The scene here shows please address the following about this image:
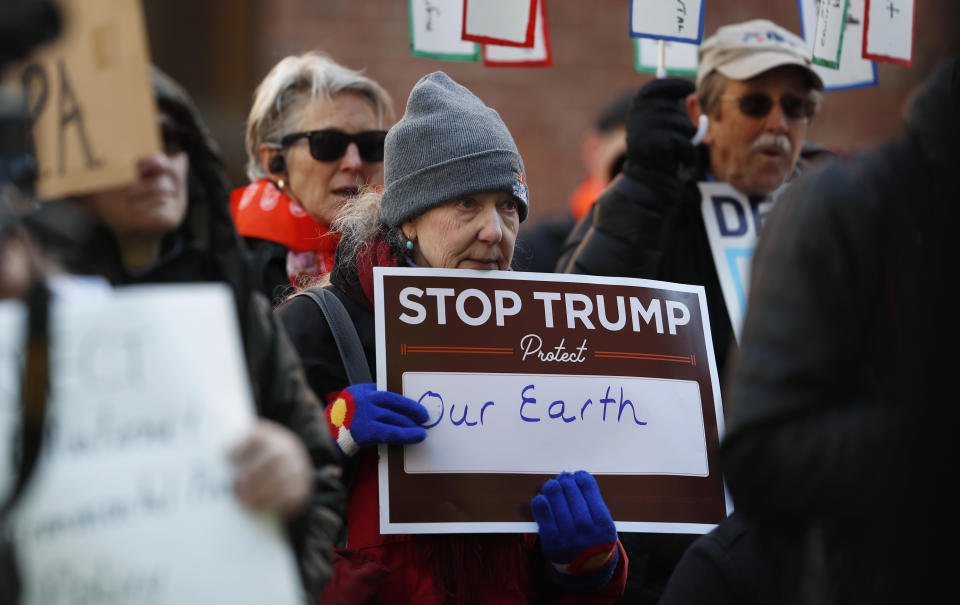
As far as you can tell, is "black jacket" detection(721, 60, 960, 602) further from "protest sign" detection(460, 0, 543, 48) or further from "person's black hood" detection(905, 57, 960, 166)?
"protest sign" detection(460, 0, 543, 48)

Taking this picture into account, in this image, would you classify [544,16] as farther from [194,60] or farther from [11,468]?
[194,60]

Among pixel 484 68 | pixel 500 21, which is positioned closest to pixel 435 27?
pixel 500 21

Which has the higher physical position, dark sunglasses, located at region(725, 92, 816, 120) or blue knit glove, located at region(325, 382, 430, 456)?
dark sunglasses, located at region(725, 92, 816, 120)

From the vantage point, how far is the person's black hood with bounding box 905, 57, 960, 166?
1.63 meters

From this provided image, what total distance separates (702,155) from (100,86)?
217cm

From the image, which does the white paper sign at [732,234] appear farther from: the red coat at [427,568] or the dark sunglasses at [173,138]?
the dark sunglasses at [173,138]

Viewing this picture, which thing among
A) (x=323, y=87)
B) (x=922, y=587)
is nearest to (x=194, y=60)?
(x=323, y=87)

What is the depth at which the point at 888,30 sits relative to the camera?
315 cm

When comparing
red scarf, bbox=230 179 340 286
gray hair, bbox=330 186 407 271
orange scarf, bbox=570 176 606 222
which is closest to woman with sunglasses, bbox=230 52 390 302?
red scarf, bbox=230 179 340 286

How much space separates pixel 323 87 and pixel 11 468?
201 centimetres

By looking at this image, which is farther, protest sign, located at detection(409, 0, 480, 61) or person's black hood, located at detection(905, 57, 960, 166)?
protest sign, located at detection(409, 0, 480, 61)

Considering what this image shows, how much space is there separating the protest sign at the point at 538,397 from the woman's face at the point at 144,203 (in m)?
0.67

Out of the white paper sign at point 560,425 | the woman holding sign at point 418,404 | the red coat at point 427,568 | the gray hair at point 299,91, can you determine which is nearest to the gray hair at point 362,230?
the woman holding sign at point 418,404

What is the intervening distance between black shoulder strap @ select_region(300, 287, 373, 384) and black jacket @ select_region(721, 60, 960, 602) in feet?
3.04
